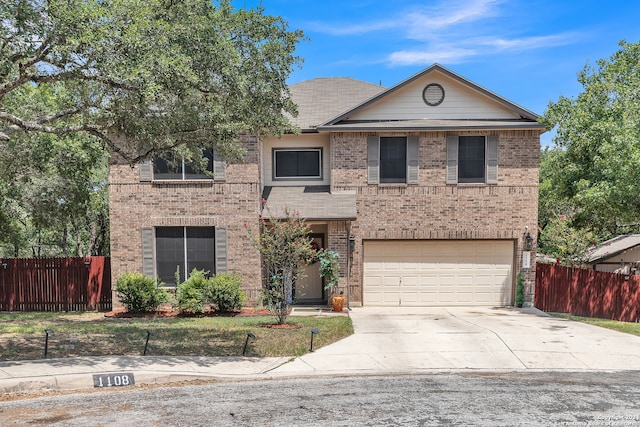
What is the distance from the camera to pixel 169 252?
1611 cm

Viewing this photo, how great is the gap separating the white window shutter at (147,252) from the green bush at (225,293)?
221 cm

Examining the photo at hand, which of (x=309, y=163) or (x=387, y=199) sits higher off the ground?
(x=309, y=163)

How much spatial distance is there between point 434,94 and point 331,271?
22.8ft

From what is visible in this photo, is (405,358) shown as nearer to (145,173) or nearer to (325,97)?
(145,173)

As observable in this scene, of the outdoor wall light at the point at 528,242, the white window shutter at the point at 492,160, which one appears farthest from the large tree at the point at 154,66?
the outdoor wall light at the point at 528,242

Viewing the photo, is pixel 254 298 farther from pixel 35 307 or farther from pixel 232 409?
pixel 232 409

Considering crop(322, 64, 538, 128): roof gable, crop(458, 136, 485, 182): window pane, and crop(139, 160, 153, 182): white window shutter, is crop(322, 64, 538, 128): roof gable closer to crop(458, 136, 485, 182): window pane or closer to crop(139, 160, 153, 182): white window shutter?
crop(458, 136, 485, 182): window pane

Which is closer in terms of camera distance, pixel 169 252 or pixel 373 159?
pixel 169 252

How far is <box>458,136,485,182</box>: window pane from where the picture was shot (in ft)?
55.3

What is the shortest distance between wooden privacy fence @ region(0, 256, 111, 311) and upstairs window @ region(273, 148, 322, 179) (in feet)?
22.8

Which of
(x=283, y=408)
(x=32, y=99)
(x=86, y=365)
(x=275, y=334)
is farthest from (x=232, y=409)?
(x=32, y=99)

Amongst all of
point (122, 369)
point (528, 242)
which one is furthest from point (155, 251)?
point (528, 242)

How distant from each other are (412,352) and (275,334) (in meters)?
3.13

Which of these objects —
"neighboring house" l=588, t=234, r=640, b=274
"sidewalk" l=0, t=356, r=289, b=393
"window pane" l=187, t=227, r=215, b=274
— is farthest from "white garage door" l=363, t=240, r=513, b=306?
"neighboring house" l=588, t=234, r=640, b=274
